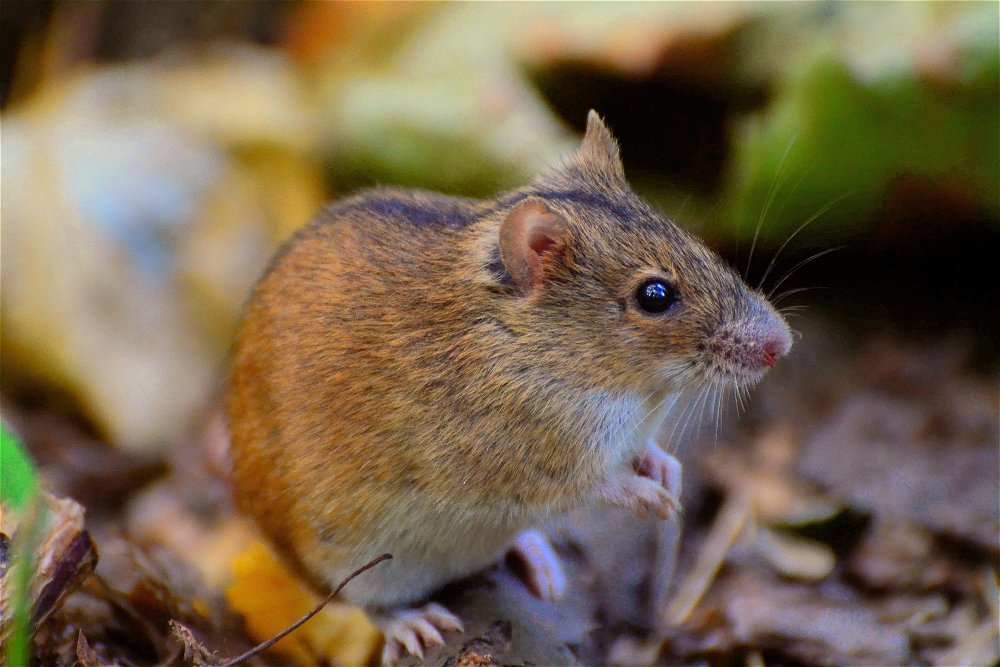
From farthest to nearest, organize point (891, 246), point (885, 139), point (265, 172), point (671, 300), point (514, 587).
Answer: point (265, 172), point (891, 246), point (885, 139), point (514, 587), point (671, 300)

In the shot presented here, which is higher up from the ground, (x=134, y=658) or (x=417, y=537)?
(x=417, y=537)

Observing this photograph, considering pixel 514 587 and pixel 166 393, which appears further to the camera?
pixel 166 393

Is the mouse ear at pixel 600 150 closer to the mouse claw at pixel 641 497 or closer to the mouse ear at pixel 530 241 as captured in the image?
the mouse ear at pixel 530 241

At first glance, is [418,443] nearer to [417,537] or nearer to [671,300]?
[417,537]

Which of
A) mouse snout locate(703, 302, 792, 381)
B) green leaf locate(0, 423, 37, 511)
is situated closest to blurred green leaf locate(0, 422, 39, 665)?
green leaf locate(0, 423, 37, 511)

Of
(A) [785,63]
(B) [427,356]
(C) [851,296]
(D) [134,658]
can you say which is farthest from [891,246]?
(D) [134,658]

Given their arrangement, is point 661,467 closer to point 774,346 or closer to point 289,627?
point 774,346

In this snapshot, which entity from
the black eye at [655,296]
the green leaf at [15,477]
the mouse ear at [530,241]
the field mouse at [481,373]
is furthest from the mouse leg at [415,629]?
the green leaf at [15,477]
